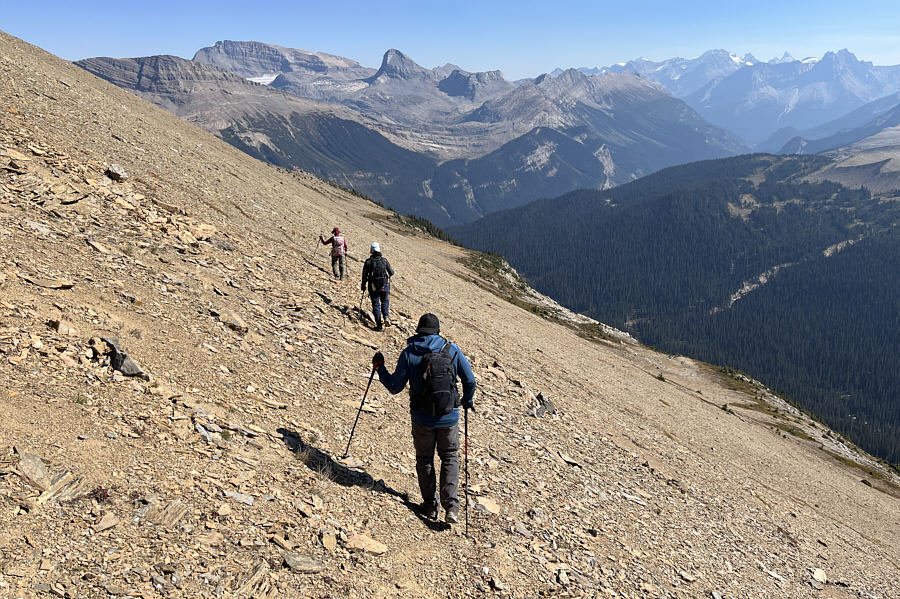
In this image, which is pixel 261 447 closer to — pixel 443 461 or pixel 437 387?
pixel 443 461

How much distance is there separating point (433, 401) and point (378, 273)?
31.2 ft

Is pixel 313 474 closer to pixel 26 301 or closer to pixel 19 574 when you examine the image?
pixel 19 574

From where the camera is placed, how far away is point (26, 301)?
10.4 metres

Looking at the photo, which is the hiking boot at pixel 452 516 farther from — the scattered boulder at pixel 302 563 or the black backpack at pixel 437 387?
the scattered boulder at pixel 302 563

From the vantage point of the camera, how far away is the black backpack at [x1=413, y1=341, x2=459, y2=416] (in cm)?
956

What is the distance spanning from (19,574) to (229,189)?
27645mm

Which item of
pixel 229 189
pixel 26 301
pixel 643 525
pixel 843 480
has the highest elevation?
pixel 229 189

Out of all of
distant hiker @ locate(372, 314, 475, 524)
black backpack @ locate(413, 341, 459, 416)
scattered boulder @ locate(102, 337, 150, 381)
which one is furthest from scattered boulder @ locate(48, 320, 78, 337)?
black backpack @ locate(413, 341, 459, 416)

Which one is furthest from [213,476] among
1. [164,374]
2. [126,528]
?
[164,374]

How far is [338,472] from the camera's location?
34.1 feet

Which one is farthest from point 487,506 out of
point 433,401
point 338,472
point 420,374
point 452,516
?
point 420,374

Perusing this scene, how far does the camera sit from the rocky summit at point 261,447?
286 inches

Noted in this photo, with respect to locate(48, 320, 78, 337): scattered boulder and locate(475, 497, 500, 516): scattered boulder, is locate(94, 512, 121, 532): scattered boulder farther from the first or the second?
locate(475, 497, 500, 516): scattered boulder

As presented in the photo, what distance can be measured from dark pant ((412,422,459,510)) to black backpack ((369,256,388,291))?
9238 mm
